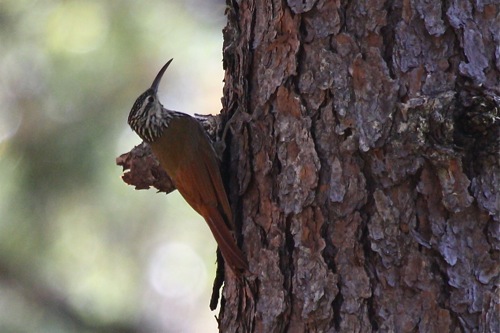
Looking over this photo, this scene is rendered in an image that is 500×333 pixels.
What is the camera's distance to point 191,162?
336 cm

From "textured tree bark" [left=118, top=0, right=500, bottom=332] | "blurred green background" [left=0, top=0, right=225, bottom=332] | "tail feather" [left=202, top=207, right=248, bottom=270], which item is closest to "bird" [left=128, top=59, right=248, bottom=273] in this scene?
"tail feather" [left=202, top=207, right=248, bottom=270]

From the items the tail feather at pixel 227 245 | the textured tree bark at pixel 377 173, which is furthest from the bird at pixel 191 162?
the textured tree bark at pixel 377 173

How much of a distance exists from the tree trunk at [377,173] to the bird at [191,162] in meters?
0.15

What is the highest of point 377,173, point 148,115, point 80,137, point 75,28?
point 75,28

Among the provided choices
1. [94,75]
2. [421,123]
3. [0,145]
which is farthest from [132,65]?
[421,123]

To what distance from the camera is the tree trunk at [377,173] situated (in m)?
2.30

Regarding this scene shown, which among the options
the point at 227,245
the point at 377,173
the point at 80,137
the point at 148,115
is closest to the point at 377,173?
the point at 377,173

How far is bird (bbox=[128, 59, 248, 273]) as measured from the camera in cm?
281

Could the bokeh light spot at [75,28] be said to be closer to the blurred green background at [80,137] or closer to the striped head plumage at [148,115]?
the blurred green background at [80,137]

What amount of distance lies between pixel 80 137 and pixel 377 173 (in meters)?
2.89

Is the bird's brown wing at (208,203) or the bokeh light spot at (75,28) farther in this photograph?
the bokeh light spot at (75,28)

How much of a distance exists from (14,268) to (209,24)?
1.99 metres

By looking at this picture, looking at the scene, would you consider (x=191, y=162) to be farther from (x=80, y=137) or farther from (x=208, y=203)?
(x=80, y=137)

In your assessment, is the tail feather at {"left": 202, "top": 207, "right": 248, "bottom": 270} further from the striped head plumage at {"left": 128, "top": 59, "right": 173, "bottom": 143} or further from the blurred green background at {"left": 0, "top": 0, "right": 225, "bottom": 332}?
the blurred green background at {"left": 0, "top": 0, "right": 225, "bottom": 332}
